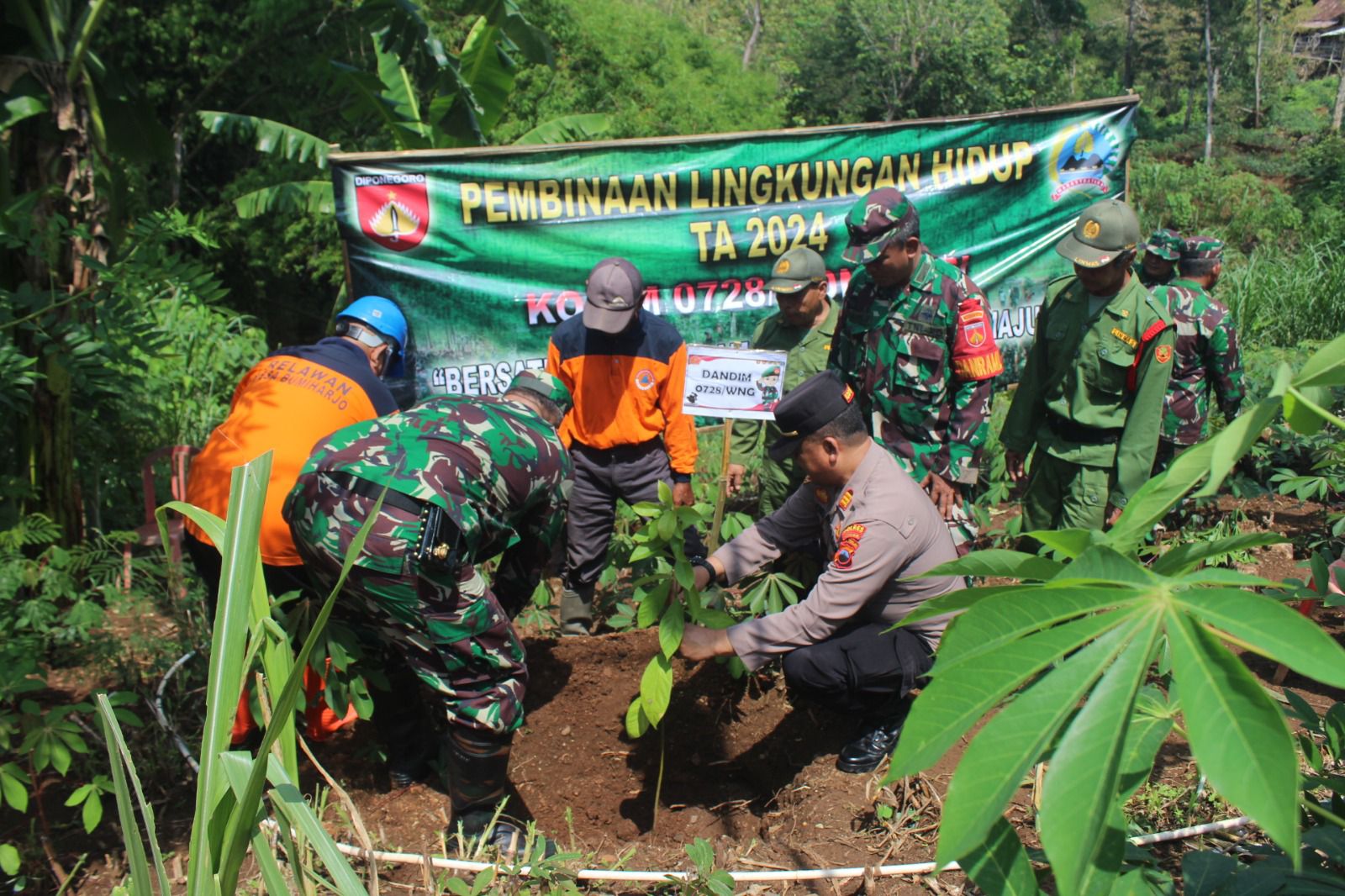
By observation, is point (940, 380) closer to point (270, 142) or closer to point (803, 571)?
point (803, 571)

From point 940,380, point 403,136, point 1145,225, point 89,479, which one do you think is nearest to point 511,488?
point 940,380

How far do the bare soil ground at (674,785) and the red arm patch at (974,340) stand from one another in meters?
1.45

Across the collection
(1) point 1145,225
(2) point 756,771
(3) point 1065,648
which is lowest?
(2) point 756,771

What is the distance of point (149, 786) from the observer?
11.3ft

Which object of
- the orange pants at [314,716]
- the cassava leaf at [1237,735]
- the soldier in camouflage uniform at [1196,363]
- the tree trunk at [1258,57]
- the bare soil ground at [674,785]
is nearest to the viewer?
the cassava leaf at [1237,735]

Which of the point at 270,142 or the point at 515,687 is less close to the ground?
the point at 270,142

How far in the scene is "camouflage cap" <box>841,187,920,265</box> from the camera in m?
4.02

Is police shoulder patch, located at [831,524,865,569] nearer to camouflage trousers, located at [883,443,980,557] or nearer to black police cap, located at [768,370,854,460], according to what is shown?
black police cap, located at [768,370,854,460]

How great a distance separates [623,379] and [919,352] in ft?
4.22

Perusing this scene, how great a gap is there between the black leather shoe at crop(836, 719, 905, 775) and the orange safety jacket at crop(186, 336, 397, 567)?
1.86 m

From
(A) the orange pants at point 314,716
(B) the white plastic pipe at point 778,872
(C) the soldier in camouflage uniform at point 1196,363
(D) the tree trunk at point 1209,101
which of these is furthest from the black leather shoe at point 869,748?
(D) the tree trunk at point 1209,101

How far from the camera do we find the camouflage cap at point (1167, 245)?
5.40m

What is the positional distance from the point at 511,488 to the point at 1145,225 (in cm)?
1336

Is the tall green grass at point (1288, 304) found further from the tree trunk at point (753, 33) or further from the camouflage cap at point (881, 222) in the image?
the tree trunk at point (753, 33)
